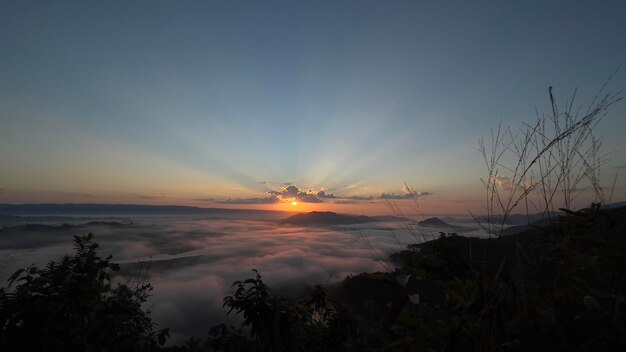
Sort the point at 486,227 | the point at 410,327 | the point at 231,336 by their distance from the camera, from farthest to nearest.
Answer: the point at 231,336 → the point at 486,227 → the point at 410,327

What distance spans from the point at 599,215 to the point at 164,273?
170 metres

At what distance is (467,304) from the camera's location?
1.75m

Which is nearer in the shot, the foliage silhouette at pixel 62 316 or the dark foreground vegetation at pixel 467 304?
the dark foreground vegetation at pixel 467 304

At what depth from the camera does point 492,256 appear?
247 cm

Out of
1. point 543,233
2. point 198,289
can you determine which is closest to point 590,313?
point 543,233

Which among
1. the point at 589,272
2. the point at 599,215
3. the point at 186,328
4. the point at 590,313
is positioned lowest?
the point at 186,328

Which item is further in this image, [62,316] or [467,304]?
[62,316]

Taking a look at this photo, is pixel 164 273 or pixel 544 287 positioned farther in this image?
pixel 164 273

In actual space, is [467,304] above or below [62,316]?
above

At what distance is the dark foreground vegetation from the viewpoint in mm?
1937

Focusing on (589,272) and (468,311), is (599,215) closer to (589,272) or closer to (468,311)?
(589,272)

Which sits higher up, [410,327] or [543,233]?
[543,233]

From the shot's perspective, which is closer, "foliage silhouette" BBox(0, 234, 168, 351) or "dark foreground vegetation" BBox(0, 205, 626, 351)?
"dark foreground vegetation" BBox(0, 205, 626, 351)

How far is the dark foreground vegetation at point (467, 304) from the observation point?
1.94 metres
